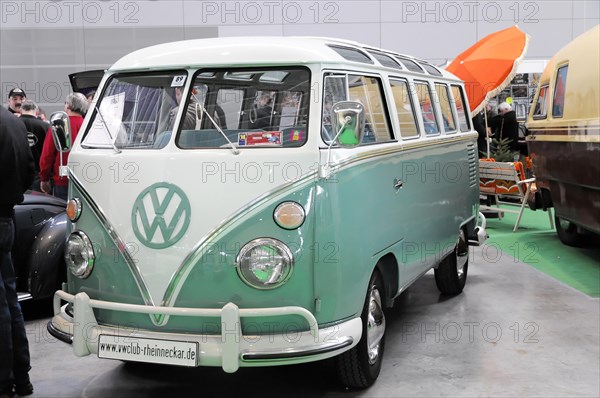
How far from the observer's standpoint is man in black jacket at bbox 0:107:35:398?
4.13 m

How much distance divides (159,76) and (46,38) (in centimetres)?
1077

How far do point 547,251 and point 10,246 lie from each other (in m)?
6.88

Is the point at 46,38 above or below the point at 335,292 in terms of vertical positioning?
above

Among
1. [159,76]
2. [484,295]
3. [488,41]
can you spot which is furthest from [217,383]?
[488,41]

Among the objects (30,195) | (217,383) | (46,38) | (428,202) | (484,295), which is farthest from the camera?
(46,38)

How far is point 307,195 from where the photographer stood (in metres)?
3.82

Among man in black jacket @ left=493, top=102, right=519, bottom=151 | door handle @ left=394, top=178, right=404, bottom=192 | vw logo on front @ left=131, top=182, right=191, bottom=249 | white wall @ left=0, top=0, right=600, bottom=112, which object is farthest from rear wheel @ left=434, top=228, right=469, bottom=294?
white wall @ left=0, top=0, right=600, bottom=112

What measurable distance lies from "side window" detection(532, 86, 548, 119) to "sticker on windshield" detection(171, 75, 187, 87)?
634 cm

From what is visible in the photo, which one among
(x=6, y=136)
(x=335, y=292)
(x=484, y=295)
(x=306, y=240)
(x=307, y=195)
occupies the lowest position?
(x=484, y=295)

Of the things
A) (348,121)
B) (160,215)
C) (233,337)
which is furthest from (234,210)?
(348,121)

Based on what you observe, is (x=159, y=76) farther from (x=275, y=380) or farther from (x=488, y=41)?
(x=488, y=41)

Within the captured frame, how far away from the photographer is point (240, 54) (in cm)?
412

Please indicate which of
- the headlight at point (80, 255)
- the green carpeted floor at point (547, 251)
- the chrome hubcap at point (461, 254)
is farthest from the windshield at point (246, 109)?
the green carpeted floor at point (547, 251)

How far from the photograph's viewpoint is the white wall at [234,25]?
45.3 ft
